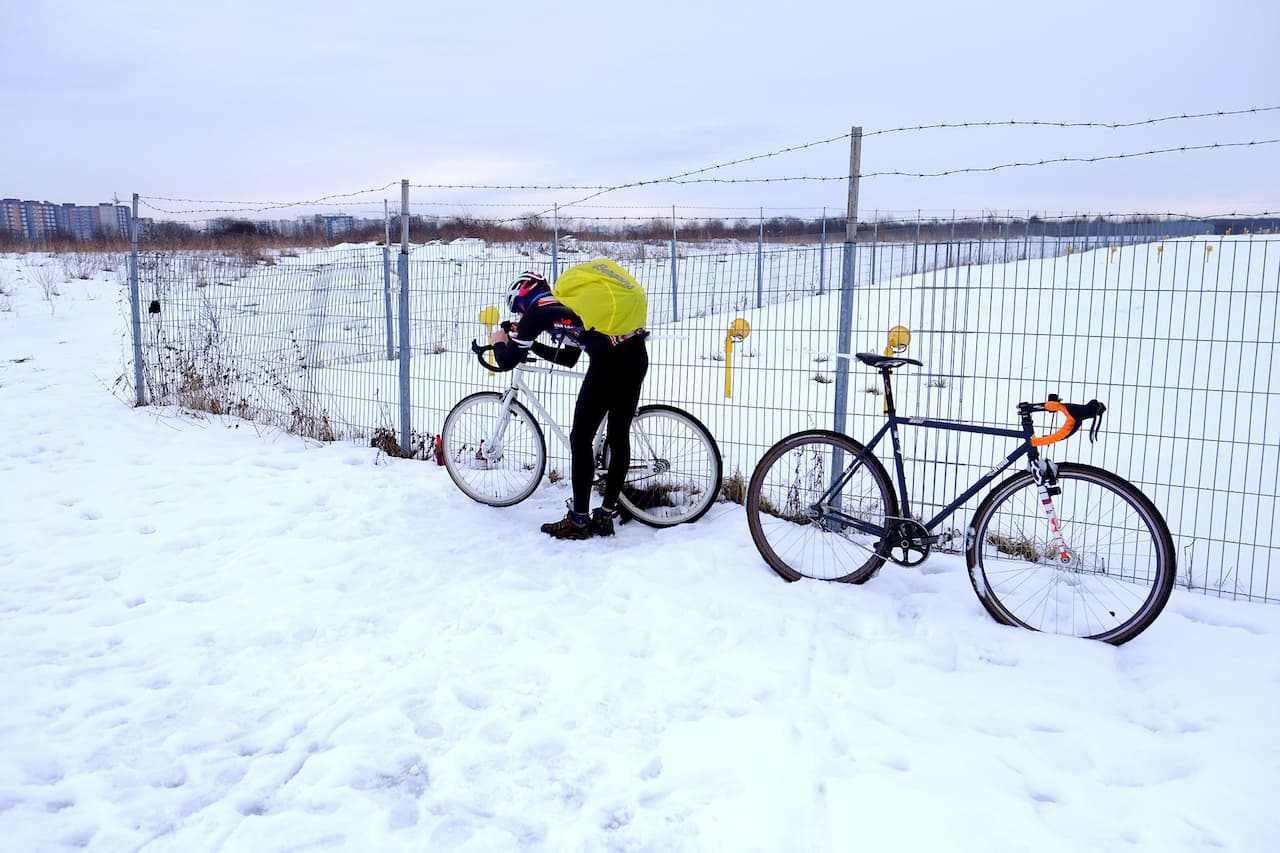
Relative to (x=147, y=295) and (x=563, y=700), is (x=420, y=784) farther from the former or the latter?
(x=147, y=295)

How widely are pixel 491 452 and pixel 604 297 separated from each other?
144cm

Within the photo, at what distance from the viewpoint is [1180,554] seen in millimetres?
5418

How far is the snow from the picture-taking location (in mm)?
2494

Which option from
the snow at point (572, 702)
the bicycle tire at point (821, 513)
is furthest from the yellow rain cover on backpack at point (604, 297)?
the snow at point (572, 702)

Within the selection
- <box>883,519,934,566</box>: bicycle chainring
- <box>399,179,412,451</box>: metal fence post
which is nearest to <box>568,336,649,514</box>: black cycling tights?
<box>883,519,934,566</box>: bicycle chainring

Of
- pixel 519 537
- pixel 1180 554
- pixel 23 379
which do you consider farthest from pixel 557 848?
pixel 23 379

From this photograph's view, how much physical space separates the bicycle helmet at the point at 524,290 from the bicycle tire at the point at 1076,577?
8.63 ft

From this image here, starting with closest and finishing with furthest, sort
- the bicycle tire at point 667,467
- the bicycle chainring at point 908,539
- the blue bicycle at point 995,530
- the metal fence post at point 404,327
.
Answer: the blue bicycle at point 995,530, the bicycle chainring at point 908,539, the bicycle tire at point 667,467, the metal fence post at point 404,327

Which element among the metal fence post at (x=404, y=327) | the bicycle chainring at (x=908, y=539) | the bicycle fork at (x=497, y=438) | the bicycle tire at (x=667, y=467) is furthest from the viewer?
the metal fence post at (x=404, y=327)

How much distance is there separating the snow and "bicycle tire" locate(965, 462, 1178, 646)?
0.15m

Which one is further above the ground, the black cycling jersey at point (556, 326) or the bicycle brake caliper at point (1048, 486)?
the black cycling jersey at point (556, 326)

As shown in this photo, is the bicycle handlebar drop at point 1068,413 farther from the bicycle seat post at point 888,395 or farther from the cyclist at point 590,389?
the cyclist at point 590,389

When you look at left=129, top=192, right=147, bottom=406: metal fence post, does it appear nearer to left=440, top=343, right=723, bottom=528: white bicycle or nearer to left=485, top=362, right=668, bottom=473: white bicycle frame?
left=440, top=343, right=723, bottom=528: white bicycle

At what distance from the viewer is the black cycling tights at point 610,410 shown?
458 centimetres
